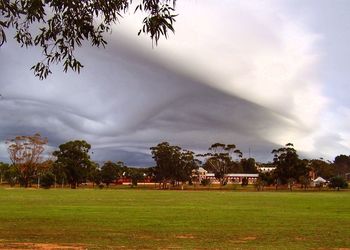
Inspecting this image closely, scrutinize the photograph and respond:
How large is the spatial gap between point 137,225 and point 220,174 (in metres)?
120

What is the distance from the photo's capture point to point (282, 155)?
128000 millimetres

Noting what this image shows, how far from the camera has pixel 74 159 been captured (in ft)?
407

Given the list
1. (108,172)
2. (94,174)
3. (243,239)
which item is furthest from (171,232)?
(108,172)

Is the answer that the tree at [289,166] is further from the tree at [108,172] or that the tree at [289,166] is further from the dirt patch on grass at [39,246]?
the dirt patch on grass at [39,246]

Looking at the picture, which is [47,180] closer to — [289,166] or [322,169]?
[289,166]

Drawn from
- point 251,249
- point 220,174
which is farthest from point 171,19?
point 220,174

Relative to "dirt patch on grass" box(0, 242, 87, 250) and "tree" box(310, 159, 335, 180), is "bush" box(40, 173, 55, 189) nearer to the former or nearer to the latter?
"tree" box(310, 159, 335, 180)

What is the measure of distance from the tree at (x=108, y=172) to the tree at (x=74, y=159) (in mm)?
17643

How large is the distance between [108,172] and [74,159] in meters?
21.6

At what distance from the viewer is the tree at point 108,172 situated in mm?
143738

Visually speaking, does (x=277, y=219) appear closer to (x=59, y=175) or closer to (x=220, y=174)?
(x=59, y=175)

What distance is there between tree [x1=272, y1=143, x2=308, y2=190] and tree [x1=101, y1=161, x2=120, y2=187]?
4634cm

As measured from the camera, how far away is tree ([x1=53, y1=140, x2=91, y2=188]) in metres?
122

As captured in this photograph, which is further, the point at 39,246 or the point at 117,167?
the point at 117,167
